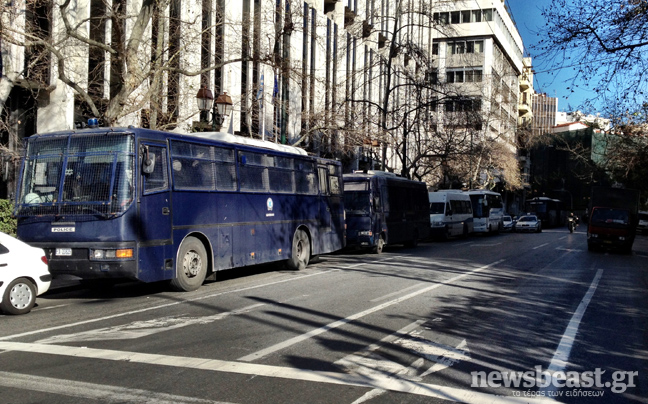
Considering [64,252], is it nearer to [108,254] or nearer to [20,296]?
[108,254]

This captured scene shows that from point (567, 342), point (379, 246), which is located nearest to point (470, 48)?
point (379, 246)

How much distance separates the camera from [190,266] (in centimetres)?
1223

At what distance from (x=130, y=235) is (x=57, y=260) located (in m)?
1.40

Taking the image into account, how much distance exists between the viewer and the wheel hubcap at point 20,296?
9.30m

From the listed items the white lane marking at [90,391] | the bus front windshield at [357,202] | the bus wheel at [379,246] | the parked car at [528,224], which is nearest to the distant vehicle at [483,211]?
the parked car at [528,224]

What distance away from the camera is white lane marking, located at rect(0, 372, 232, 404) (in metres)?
5.16

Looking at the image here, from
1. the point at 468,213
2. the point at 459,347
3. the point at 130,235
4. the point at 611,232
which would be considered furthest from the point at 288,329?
the point at 468,213

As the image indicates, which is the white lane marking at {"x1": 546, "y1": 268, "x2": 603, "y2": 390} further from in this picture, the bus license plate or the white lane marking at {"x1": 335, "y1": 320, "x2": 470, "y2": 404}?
the bus license plate

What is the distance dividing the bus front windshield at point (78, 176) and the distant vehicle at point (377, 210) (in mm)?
13322

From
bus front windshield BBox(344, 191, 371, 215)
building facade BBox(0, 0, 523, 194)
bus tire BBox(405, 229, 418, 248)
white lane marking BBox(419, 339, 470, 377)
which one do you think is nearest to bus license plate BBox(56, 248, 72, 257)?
building facade BBox(0, 0, 523, 194)

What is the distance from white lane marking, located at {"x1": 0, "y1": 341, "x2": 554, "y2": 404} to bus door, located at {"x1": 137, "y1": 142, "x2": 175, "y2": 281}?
3.82 m

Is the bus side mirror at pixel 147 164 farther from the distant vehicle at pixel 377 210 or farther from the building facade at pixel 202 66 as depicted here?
the distant vehicle at pixel 377 210

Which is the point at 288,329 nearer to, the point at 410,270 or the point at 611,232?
the point at 410,270

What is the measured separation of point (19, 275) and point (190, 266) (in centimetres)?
357
